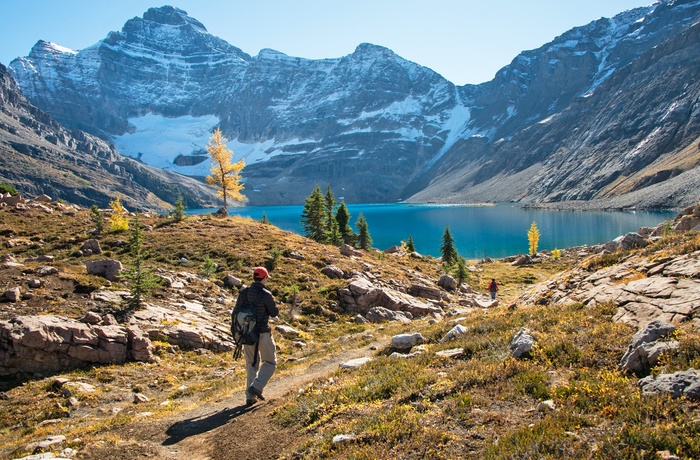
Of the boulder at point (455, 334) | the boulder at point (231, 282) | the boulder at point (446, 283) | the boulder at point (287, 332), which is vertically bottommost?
the boulder at point (446, 283)

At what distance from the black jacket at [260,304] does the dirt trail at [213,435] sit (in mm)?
1771

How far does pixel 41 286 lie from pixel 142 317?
406 centimetres

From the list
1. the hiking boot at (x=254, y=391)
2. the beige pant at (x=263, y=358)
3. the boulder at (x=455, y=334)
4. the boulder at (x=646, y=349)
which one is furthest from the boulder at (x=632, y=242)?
the hiking boot at (x=254, y=391)

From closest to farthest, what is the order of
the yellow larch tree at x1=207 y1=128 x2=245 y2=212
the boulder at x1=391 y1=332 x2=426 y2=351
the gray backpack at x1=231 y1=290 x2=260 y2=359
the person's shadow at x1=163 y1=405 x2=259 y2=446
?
the person's shadow at x1=163 y1=405 x2=259 y2=446, the gray backpack at x1=231 y1=290 x2=260 y2=359, the boulder at x1=391 y1=332 x2=426 y2=351, the yellow larch tree at x1=207 y1=128 x2=245 y2=212

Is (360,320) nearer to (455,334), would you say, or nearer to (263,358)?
(455,334)

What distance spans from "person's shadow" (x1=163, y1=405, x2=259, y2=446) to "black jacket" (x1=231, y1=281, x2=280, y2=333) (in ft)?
5.98

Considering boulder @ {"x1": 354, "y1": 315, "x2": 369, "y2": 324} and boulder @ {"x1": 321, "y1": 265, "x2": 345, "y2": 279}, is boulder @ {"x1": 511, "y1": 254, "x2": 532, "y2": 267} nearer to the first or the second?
boulder @ {"x1": 321, "y1": 265, "x2": 345, "y2": 279}

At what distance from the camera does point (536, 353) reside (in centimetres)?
807

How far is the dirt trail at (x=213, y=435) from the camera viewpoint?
686 cm

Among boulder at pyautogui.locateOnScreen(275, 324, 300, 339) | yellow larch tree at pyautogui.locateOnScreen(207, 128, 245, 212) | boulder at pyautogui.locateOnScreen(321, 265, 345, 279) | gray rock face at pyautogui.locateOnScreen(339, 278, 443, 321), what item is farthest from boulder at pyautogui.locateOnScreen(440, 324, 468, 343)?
yellow larch tree at pyautogui.locateOnScreen(207, 128, 245, 212)

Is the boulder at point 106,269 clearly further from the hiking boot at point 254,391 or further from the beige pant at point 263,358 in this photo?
the hiking boot at point 254,391

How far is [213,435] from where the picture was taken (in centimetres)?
774

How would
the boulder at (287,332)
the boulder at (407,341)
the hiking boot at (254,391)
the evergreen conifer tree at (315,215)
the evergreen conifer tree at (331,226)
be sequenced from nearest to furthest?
1. the hiking boot at (254,391)
2. the boulder at (407,341)
3. the boulder at (287,332)
4. the evergreen conifer tree at (331,226)
5. the evergreen conifer tree at (315,215)

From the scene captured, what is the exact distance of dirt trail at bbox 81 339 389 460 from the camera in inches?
270
